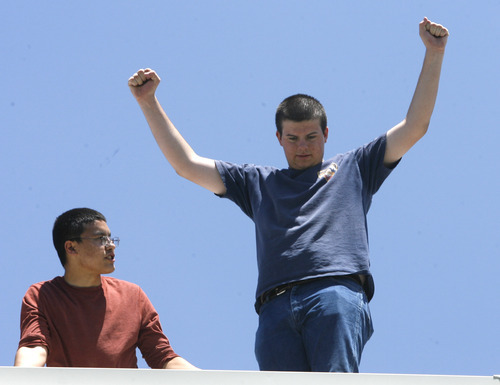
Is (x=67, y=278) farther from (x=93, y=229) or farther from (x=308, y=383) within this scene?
(x=308, y=383)

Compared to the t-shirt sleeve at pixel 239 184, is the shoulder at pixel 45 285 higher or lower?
lower

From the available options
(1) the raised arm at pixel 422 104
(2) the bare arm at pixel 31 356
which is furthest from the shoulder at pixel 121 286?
(1) the raised arm at pixel 422 104

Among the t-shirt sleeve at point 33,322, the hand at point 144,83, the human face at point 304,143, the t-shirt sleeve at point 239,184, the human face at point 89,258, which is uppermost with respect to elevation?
the hand at point 144,83

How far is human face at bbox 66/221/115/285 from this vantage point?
3.48 metres

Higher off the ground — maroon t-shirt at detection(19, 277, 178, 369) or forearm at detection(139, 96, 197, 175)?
forearm at detection(139, 96, 197, 175)

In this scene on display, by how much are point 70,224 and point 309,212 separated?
118cm

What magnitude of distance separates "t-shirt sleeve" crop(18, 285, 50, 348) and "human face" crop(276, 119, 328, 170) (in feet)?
3.83

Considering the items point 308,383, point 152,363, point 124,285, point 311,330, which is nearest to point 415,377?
point 308,383

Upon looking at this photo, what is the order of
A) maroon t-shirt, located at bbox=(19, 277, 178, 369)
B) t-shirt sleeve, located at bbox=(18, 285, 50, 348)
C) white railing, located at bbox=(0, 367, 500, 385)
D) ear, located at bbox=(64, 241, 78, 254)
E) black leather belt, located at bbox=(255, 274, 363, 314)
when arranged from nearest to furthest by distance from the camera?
white railing, located at bbox=(0, 367, 500, 385) < black leather belt, located at bbox=(255, 274, 363, 314) < t-shirt sleeve, located at bbox=(18, 285, 50, 348) < maroon t-shirt, located at bbox=(19, 277, 178, 369) < ear, located at bbox=(64, 241, 78, 254)

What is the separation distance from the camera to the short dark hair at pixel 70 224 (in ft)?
11.8

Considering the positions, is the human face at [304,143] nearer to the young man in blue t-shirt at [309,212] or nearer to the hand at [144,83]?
the young man in blue t-shirt at [309,212]

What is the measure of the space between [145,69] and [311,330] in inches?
50.7

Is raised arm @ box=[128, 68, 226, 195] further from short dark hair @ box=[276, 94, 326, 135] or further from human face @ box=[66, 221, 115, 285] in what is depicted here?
human face @ box=[66, 221, 115, 285]

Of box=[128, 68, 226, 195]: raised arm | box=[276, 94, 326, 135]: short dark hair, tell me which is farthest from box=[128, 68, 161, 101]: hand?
box=[276, 94, 326, 135]: short dark hair
